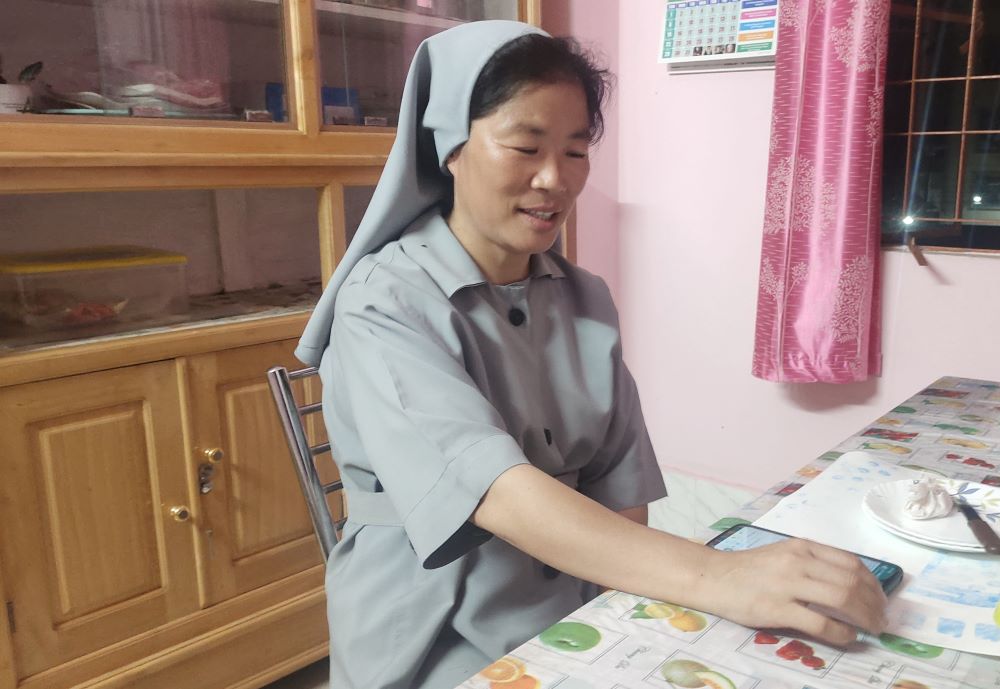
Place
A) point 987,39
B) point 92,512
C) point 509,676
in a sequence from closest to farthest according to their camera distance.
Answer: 1. point 509,676
2. point 92,512
3. point 987,39

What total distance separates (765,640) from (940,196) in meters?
1.70

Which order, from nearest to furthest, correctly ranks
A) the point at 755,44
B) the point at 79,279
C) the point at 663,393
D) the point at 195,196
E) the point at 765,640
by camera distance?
1. the point at 765,640
2. the point at 79,279
3. the point at 195,196
4. the point at 755,44
5. the point at 663,393

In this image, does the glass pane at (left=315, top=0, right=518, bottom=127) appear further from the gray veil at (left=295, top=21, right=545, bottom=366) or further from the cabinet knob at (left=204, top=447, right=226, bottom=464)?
the gray veil at (left=295, top=21, right=545, bottom=366)

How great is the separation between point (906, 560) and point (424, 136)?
2.37 ft

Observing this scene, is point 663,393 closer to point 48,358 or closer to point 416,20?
point 416,20

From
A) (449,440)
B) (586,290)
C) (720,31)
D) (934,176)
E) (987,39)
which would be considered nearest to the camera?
(449,440)

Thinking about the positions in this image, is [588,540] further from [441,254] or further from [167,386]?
[167,386]

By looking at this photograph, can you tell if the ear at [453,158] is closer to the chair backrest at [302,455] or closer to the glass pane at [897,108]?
the chair backrest at [302,455]

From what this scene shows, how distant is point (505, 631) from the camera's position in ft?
3.01

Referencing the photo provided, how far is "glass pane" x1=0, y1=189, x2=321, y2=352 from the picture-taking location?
5.32 feet

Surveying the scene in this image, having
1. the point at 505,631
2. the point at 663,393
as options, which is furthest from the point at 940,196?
the point at 505,631

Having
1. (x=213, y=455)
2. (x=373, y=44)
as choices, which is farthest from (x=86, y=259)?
(x=373, y=44)

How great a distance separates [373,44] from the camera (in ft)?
6.88

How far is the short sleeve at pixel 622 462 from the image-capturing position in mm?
1108
